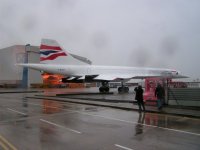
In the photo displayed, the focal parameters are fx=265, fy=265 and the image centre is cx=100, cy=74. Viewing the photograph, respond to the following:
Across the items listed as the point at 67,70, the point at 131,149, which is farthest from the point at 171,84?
the point at 67,70

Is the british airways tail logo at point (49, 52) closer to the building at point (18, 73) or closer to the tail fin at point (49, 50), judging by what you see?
the tail fin at point (49, 50)

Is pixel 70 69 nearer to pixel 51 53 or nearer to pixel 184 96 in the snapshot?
pixel 51 53

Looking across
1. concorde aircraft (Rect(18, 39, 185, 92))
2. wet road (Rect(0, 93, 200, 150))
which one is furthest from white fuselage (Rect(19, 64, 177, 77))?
wet road (Rect(0, 93, 200, 150))

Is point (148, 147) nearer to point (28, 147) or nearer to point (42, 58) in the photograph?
point (28, 147)

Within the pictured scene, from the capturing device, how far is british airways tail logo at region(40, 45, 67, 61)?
1476 inches

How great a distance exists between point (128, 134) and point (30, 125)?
15.4ft

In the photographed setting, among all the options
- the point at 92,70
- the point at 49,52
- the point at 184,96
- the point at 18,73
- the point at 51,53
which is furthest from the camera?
the point at 18,73

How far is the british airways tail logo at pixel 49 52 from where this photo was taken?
37.5 metres

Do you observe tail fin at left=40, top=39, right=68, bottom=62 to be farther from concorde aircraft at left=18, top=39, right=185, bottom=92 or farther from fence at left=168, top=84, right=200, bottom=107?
fence at left=168, top=84, right=200, bottom=107

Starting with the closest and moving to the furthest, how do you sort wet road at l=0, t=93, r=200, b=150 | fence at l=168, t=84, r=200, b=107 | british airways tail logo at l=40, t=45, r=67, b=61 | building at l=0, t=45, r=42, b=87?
wet road at l=0, t=93, r=200, b=150, fence at l=168, t=84, r=200, b=107, british airways tail logo at l=40, t=45, r=67, b=61, building at l=0, t=45, r=42, b=87

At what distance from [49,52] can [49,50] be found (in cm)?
29

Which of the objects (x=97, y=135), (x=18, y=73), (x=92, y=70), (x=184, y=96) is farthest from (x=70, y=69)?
(x=18, y=73)

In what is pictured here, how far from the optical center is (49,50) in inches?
1484

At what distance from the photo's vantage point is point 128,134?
1001cm
